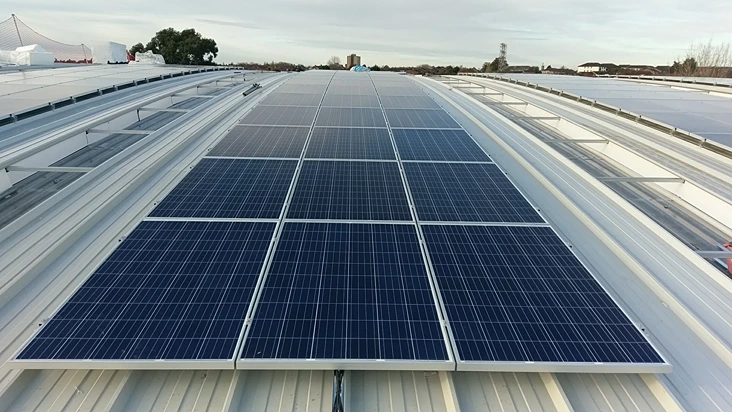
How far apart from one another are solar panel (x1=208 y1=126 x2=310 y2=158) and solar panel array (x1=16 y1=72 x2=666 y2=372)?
56.1 inches

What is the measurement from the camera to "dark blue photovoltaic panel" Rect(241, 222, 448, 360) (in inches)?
199

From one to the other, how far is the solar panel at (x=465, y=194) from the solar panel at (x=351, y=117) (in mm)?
5035

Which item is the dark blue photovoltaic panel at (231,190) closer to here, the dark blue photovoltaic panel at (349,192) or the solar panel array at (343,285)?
the solar panel array at (343,285)

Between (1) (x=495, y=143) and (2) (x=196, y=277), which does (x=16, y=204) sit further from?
(1) (x=495, y=143)

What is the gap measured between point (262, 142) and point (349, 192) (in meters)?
5.26

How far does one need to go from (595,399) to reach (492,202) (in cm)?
497

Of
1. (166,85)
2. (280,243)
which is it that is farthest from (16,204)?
(166,85)

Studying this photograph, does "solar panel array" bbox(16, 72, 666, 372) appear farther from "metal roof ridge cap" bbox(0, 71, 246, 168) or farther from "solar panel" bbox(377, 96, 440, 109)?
"solar panel" bbox(377, 96, 440, 109)

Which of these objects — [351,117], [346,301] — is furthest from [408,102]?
[346,301]

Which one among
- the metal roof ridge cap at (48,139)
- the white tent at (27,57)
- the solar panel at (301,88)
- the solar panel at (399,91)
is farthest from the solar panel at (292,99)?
the white tent at (27,57)

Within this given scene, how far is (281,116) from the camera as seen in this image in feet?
53.8

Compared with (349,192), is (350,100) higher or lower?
higher

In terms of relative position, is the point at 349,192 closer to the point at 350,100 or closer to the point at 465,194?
the point at 465,194

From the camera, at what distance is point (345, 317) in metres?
5.53
